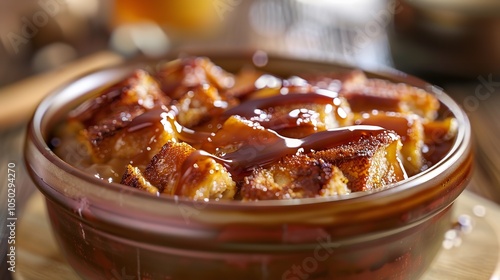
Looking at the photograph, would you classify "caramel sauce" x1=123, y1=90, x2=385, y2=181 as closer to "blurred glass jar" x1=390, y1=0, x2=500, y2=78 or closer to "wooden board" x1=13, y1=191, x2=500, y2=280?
"wooden board" x1=13, y1=191, x2=500, y2=280

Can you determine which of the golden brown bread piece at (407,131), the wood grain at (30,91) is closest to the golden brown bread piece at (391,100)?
the golden brown bread piece at (407,131)

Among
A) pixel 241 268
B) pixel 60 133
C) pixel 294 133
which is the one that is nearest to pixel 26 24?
pixel 60 133

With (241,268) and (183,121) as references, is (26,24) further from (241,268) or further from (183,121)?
(241,268)

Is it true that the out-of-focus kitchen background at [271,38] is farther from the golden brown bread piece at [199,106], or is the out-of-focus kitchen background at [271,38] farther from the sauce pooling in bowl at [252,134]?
the golden brown bread piece at [199,106]

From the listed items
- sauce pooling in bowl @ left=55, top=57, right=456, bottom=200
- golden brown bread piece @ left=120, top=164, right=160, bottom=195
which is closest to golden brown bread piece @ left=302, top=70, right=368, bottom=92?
sauce pooling in bowl @ left=55, top=57, right=456, bottom=200

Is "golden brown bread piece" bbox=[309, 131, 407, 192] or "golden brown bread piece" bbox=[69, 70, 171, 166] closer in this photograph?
"golden brown bread piece" bbox=[309, 131, 407, 192]

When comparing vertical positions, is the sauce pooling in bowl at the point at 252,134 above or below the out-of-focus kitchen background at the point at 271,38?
above
